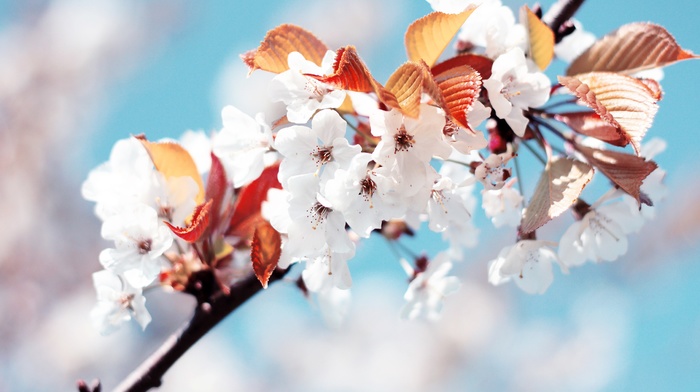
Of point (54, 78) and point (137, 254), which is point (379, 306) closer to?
point (54, 78)

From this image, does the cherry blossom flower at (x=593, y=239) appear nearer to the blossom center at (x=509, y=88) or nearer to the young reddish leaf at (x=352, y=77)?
the blossom center at (x=509, y=88)

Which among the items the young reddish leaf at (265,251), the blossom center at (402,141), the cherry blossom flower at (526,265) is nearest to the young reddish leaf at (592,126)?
the cherry blossom flower at (526,265)

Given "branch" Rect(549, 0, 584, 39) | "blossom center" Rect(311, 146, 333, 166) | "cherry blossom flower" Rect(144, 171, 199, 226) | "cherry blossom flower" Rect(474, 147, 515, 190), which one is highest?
"branch" Rect(549, 0, 584, 39)

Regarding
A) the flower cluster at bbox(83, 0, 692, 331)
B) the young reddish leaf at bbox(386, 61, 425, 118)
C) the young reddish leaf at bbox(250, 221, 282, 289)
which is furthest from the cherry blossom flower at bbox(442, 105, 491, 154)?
the young reddish leaf at bbox(250, 221, 282, 289)

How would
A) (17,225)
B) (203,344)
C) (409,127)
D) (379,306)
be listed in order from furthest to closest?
1. (379,306)
2. (203,344)
3. (17,225)
4. (409,127)

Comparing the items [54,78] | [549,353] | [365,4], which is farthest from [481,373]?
[54,78]

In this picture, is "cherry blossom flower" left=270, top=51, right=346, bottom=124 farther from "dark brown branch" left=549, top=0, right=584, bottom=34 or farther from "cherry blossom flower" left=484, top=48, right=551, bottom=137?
"dark brown branch" left=549, top=0, right=584, bottom=34
